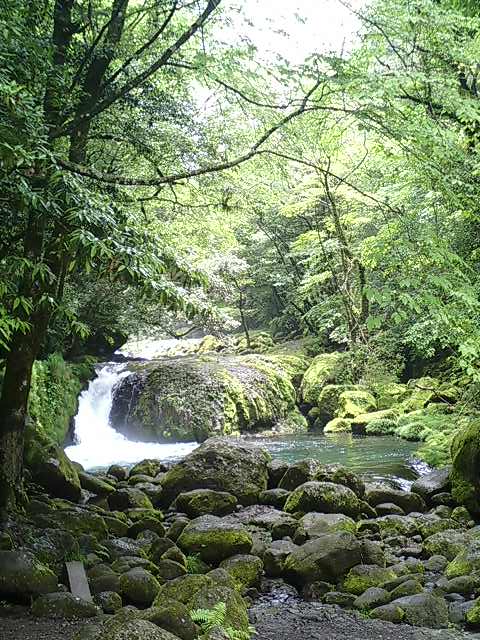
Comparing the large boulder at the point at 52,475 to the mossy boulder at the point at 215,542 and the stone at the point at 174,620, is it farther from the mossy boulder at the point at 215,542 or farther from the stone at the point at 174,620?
the stone at the point at 174,620

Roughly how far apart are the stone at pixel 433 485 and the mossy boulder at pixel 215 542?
11.9 ft

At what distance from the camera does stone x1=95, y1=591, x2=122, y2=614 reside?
→ 4805mm

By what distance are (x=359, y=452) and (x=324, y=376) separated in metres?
7.91

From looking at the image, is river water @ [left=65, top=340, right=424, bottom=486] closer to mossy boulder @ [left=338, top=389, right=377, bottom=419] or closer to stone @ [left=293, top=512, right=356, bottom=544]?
mossy boulder @ [left=338, top=389, right=377, bottom=419]

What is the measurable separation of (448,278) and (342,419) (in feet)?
45.0

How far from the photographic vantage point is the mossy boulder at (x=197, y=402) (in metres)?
17.4

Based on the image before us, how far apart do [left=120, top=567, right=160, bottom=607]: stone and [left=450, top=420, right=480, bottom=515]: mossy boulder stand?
15.9 feet

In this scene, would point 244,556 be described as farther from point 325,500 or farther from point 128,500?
point 128,500

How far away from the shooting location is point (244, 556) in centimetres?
600

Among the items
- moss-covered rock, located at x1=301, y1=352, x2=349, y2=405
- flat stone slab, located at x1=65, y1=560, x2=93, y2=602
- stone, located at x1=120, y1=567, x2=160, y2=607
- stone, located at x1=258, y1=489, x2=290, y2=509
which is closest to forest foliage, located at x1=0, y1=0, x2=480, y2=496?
flat stone slab, located at x1=65, y1=560, x2=93, y2=602

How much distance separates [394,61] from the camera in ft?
25.5

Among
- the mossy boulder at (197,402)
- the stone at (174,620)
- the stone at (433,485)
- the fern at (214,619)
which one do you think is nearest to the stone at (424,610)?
the fern at (214,619)

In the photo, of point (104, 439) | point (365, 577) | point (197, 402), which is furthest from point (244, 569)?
point (104, 439)

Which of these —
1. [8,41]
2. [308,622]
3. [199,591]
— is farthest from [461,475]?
[8,41]
